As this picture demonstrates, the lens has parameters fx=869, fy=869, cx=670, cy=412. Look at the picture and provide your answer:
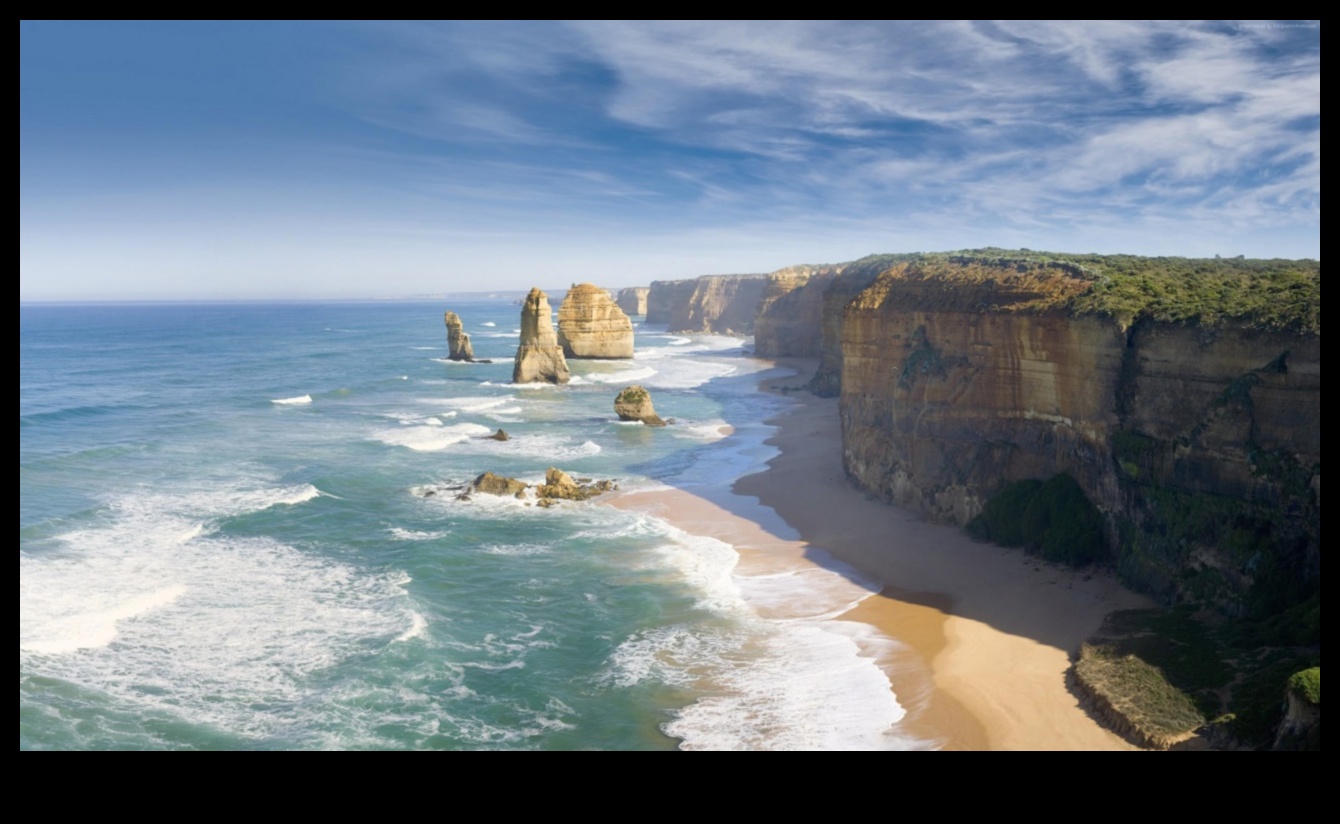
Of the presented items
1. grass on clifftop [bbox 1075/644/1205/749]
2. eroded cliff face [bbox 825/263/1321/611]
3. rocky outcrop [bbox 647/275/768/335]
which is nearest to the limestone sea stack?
eroded cliff face [bbox 825/263/1321/611]

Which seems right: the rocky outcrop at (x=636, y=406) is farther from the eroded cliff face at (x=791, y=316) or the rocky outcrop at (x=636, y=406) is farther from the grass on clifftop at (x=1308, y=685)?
the grass on clifftop at (x=1308, y=685)

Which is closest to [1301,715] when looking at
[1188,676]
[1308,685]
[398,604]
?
[1308,685]

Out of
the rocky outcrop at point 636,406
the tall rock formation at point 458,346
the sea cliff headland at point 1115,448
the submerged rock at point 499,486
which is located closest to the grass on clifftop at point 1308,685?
the sea cliff headland at point 1115,448

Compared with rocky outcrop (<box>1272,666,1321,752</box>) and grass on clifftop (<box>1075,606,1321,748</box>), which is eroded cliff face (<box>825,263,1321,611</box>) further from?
Result: rocky outcrop (<box>1272,666,1321,752</box>)

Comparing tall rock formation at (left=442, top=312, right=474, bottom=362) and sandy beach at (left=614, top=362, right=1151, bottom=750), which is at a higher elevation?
tall rock formation at (left=442, top=312, right=474, bottom=362)
